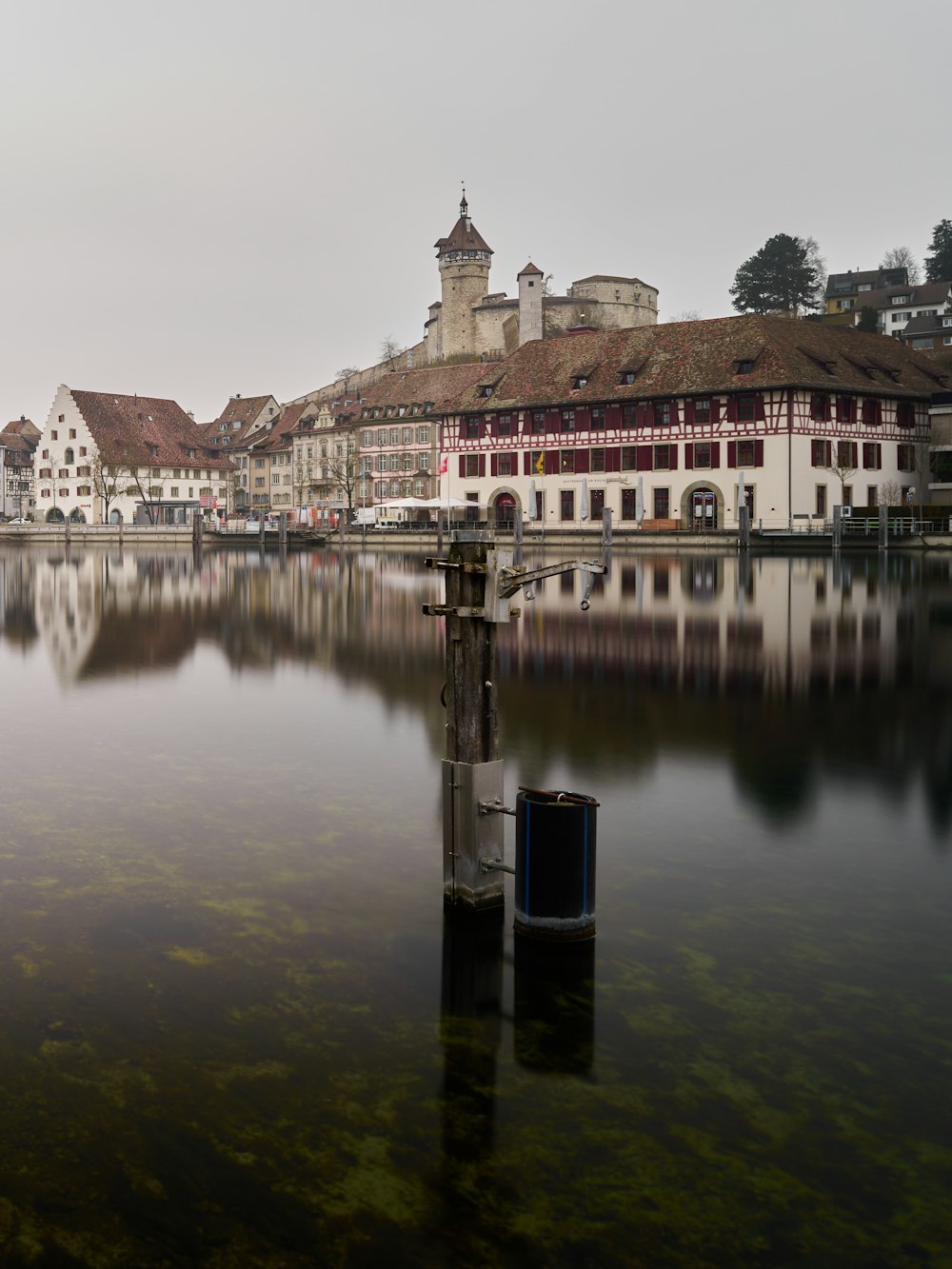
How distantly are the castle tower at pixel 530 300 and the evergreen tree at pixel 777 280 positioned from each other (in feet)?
81.4

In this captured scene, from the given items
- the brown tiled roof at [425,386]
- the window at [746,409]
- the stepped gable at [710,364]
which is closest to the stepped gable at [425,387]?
the brown tiled roof at [425,386]

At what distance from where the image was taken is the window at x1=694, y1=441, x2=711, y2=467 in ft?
239

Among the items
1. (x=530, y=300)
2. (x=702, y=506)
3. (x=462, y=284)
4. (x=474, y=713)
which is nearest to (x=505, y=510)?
(x=702, y=506)

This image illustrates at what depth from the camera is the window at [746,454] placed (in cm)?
7081

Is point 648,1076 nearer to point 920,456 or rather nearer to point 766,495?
point 766,495

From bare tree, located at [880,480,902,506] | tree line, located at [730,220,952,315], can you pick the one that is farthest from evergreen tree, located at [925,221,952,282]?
bare tree, located at [880,480,902,506]

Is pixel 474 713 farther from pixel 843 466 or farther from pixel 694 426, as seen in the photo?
pixel 694 426

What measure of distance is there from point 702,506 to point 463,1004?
225ft

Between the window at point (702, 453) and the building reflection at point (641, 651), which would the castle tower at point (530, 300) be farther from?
the building reflection at point (641, 651)

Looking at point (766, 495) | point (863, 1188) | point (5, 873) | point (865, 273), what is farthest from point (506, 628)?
point (865, 273)

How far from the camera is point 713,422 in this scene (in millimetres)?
72562

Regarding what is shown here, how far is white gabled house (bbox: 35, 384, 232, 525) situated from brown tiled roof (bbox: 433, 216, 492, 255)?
116 feet

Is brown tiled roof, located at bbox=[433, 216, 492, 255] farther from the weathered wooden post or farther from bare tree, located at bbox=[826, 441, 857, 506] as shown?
the weathered wooden post

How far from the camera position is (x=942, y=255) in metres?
139
